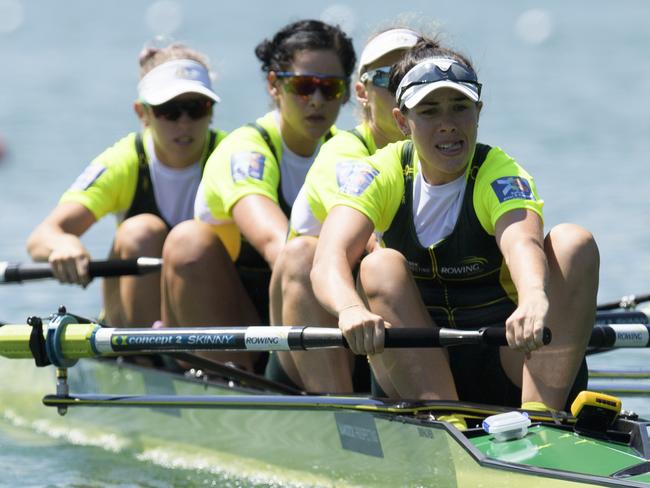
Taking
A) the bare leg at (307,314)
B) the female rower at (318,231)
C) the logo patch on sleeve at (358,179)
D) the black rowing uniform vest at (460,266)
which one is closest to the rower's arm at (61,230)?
the female rower at (318,231)

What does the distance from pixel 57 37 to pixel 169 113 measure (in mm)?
29725

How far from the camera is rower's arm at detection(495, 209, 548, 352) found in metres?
4.13

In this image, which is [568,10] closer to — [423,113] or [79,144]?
[79,144]

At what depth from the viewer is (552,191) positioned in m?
14.6

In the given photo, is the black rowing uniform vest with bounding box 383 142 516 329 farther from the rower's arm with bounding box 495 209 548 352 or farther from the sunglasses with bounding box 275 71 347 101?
the sunglasses with bounding box 275 71 347 101

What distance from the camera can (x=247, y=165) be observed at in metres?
5.96

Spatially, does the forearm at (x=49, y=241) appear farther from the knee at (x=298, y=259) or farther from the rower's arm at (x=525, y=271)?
the rower's arm at (x=525, y=271)

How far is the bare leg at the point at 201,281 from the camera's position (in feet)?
19.3

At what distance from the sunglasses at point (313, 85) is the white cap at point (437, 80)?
145 centimetres

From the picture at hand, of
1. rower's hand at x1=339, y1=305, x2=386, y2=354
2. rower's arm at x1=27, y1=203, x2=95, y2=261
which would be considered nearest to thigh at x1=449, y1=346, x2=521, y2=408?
rower's hand at x1=339, y1=305, x2=386, y2=354

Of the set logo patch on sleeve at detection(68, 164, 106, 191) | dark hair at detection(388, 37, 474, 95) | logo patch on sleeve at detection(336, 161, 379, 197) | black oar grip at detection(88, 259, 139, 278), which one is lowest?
black oar grip at detection(88, 259, 139, 278)

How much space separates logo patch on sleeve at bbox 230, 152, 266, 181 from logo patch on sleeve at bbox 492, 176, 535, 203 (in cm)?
160

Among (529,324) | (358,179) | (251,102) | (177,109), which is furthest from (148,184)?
(251,102)

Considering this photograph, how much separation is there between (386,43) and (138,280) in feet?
5.77
